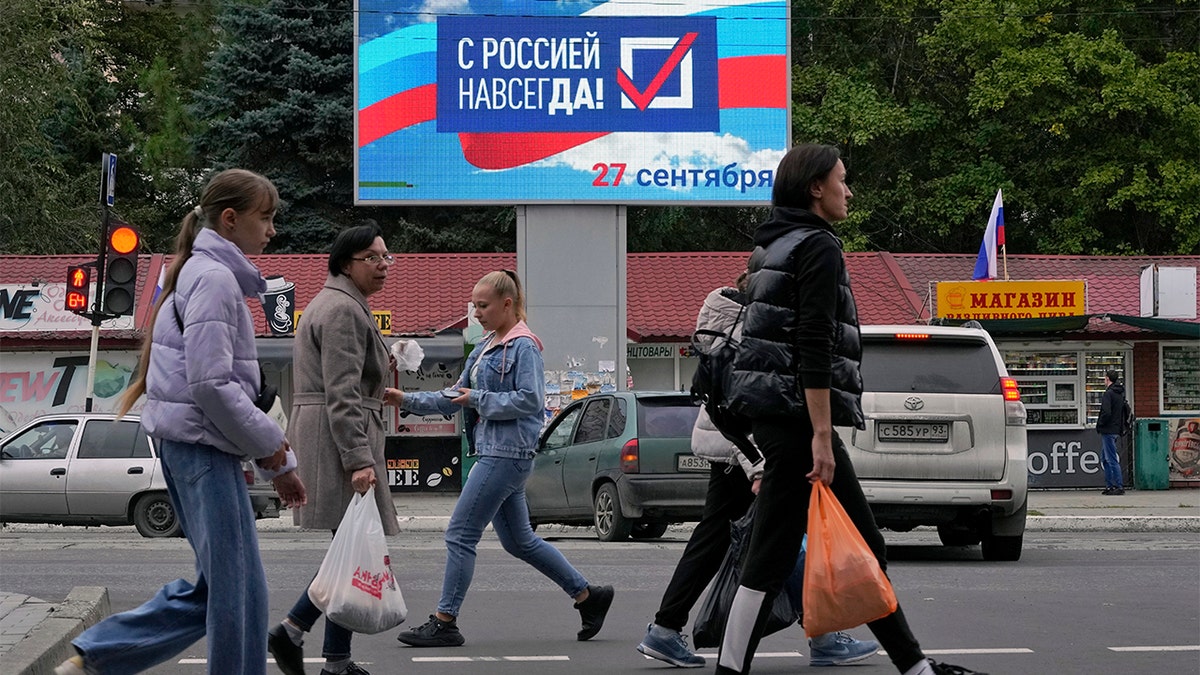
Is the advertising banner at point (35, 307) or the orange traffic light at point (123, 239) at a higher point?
the orange traffic light at point (123, 239)

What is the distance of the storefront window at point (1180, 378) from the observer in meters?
26.8

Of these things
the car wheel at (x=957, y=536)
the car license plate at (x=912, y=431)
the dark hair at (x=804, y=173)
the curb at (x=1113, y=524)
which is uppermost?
the dark hair at (x=804, y=173)

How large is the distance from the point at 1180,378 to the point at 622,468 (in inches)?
602

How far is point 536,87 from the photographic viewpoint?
2306 cm

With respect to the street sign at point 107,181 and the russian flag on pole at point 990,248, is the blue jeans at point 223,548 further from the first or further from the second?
the russian flag on pole at point 990,248

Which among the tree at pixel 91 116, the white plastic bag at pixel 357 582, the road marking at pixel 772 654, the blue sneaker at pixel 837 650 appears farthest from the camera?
the tree at pixel 91 116

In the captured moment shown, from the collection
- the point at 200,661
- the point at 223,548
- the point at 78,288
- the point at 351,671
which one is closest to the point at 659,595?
the point at 200,661

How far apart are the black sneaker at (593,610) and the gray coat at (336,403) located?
1633mm

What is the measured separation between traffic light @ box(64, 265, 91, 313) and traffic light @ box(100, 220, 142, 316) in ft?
2.03

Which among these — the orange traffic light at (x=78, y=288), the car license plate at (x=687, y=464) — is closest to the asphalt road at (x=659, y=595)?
the car license plate at (x=687, y=464)

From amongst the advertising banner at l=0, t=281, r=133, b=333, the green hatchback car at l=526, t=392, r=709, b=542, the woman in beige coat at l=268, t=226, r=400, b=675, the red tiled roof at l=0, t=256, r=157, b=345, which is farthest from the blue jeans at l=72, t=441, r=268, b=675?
the advertising banner at l=0, t=281, r=133, b=333

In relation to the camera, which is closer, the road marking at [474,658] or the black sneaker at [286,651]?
the black sneaker at [286,651]

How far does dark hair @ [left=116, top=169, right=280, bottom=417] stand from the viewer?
16.5ft

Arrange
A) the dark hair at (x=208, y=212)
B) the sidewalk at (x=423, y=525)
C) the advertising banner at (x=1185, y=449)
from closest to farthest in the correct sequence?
the dark hair at (x=208, y=212) < the sidewalk at (x=423, y=525) < the advertising banner at (x=1185, y=449)
